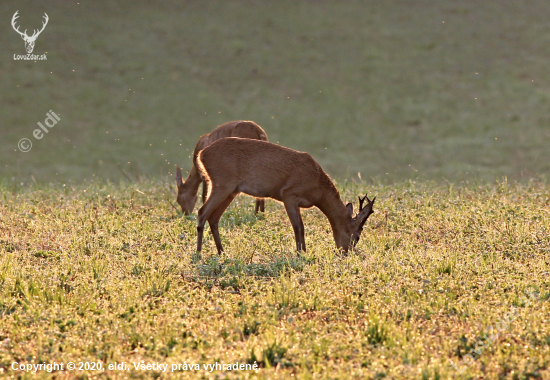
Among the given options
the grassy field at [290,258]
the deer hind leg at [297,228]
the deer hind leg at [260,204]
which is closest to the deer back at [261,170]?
the deer hind leg at [297,228]

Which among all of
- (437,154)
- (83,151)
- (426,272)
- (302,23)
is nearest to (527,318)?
(426,272)

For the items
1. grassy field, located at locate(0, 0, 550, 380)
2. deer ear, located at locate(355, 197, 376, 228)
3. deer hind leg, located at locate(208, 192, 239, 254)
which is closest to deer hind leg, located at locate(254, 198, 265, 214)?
grassy field, located at locate(0, 0, 550, 380)

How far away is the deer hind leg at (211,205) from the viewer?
335 inches

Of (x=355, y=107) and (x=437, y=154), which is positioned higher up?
(x=355, y=107)

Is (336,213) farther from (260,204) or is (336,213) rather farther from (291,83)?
(291,83)

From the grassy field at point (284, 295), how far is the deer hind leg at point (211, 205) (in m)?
0.27

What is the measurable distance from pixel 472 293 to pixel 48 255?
197 inches

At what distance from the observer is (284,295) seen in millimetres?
6473

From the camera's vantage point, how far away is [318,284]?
22.5ft

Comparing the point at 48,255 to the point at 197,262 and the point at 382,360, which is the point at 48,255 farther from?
the point at 382,360

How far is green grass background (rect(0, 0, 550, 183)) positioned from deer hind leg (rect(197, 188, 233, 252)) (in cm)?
1667

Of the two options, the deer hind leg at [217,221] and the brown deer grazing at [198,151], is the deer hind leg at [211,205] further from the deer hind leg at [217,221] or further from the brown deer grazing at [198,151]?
the brown deer grazing at [198,151]

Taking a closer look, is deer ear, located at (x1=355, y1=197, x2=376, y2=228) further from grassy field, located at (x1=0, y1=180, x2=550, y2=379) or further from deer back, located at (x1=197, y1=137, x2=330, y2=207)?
deer back, located at (x1=197, y1=137, x2=330, y2=207)

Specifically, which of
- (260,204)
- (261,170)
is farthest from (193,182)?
(261,170)
